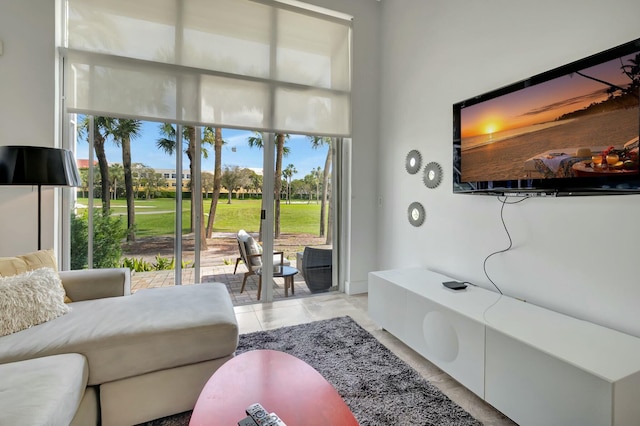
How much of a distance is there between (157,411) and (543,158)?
265 cm

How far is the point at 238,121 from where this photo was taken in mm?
3027

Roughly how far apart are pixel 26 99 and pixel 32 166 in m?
0.88

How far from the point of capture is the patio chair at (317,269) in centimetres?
360

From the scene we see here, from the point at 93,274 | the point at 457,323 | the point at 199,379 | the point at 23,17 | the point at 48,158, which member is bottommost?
the point at 199,379

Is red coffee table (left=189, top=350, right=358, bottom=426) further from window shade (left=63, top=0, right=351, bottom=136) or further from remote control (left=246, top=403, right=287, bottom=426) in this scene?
window shade (left=63, top=0, right=351, bottom=136)

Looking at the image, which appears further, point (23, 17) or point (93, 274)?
point (23, 17)

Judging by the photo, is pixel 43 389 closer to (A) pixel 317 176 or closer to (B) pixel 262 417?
(B) pixel 262 417

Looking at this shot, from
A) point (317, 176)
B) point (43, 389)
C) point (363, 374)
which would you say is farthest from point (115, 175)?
point (363, 374)

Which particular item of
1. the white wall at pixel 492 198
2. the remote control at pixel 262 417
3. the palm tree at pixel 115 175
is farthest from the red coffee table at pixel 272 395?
the palm tree at pixel 115 175

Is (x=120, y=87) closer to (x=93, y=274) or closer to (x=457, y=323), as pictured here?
(x=93, y=274)

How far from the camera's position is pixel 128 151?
9.25 feet

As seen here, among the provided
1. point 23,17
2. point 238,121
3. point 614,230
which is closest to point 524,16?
point 614,230

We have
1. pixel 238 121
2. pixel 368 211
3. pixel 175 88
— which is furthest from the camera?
pixel 368 211

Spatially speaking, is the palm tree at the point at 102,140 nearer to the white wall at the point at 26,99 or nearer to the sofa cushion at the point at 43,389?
the white wall at the point at 26,99
